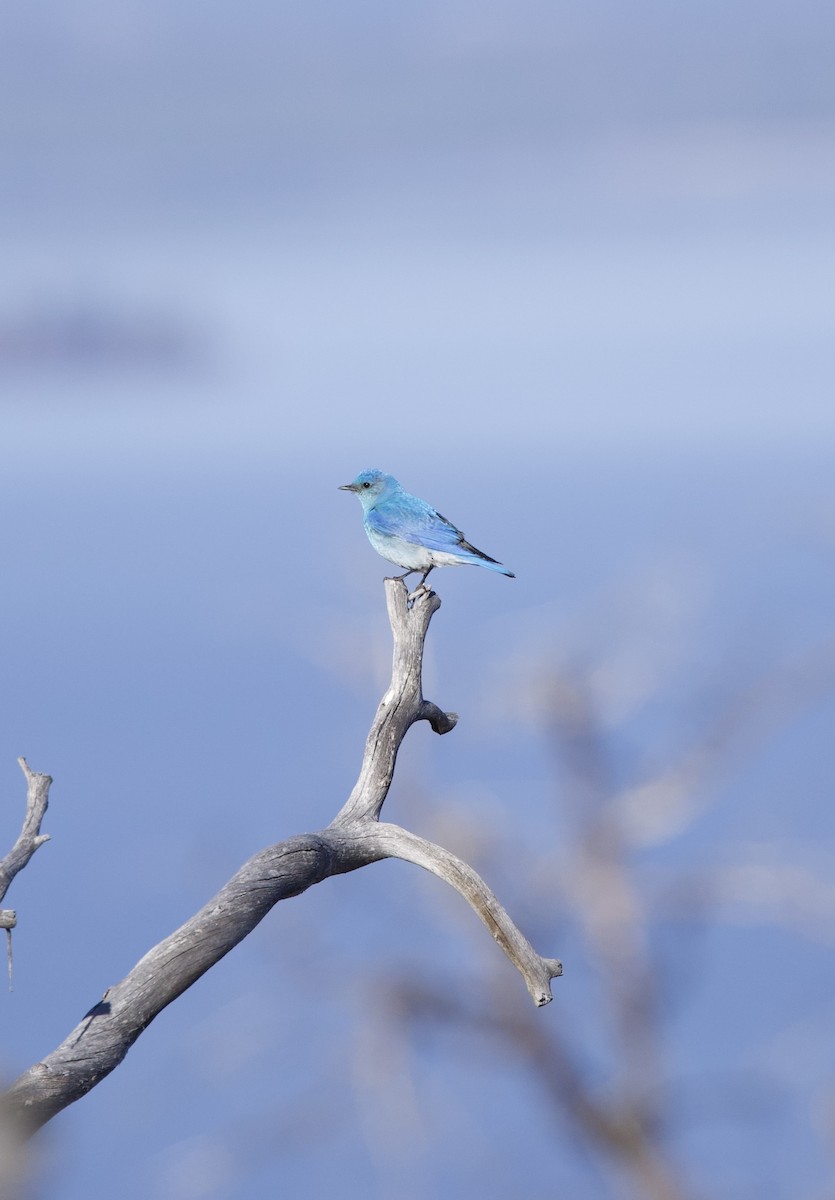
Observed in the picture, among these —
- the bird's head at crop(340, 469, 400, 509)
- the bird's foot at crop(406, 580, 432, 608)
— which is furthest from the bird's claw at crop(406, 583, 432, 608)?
the bird's head at crop(340, 469, 400, 509)

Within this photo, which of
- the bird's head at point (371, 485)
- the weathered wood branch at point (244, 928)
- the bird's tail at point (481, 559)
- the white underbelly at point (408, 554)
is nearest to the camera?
the weathered wood branch at point (244, 928)

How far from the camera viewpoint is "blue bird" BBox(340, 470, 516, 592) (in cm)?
807

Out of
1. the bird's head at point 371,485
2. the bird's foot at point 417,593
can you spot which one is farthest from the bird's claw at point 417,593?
the bird's head at point 371,485

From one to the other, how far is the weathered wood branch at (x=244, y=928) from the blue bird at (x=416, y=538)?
2013mm

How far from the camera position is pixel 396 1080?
23.0m

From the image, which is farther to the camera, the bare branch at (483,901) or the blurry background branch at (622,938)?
the blurry background branch at (622,938)

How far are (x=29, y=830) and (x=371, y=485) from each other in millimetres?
4192

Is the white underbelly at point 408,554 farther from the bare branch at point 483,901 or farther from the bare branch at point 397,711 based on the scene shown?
the bare branch at point 483,901

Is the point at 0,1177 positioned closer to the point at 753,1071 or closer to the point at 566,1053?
the point at 753,1071

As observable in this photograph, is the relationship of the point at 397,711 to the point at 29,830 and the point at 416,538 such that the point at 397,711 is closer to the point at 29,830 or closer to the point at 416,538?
the point at 29,830

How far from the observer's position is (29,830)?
5320mm

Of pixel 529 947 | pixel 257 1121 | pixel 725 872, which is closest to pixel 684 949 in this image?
pixel 725 872

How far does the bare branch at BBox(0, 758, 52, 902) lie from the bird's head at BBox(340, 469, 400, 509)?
383 cm

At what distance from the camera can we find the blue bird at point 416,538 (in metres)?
8.07
